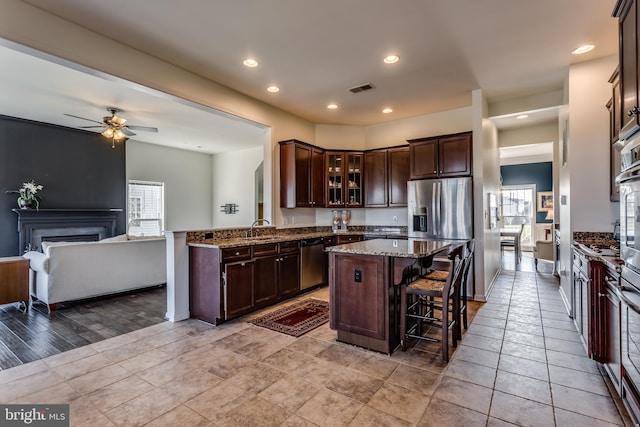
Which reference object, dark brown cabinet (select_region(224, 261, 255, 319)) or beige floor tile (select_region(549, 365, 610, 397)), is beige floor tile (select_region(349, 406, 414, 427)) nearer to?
beige floor tile (select_region(549, 365, 610, 397))

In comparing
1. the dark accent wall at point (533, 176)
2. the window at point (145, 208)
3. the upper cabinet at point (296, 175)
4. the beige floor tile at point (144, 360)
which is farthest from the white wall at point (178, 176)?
the dark accent wall at point (533, 176)

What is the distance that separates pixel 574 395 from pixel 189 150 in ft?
29.5

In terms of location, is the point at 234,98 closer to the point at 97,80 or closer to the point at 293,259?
the point at 97,80

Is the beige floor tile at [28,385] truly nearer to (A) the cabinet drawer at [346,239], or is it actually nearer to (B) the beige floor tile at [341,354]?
(B) the beige floor tile at [341,354]

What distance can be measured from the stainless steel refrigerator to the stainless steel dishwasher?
148cm

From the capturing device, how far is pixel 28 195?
5770mm

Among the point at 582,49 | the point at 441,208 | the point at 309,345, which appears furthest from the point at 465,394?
the point at 582,49

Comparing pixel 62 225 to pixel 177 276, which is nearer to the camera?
pixel 177 276

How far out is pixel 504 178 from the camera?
10.3m

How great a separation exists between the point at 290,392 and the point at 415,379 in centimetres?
93

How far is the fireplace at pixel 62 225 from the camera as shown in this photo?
5.80 meters

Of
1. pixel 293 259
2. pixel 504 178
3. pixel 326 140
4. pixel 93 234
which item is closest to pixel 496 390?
pixel 293 259

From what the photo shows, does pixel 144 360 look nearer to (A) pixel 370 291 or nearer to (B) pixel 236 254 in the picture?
(B) pixel 236 254

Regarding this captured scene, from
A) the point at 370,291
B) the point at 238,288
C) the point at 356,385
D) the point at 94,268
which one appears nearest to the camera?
the point at 356,385
